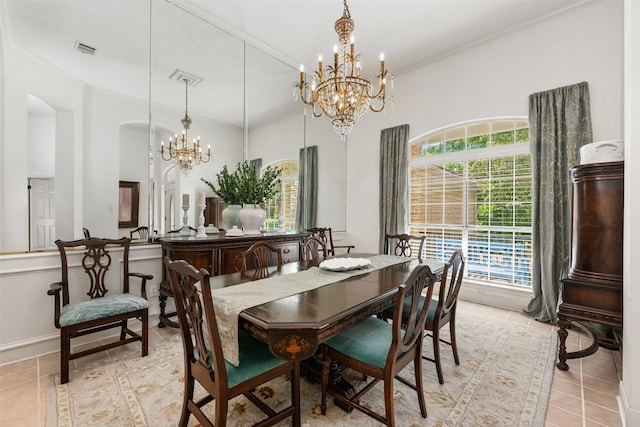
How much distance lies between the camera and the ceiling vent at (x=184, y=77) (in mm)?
3367

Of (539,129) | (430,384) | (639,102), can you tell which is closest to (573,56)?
(539,129)

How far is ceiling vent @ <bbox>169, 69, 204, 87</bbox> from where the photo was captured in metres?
3.37

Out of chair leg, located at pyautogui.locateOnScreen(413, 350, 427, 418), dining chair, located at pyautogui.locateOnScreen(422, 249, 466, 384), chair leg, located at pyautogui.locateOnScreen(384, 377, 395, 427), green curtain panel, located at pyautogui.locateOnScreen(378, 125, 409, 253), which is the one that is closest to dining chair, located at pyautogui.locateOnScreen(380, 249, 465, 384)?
dining chair, located at pyautogui.locateOnScreen(422, 249, 466, 384)

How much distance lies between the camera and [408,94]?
14.9 feet

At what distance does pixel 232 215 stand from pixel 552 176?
3.75 metres

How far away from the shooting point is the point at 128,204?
2988 mm

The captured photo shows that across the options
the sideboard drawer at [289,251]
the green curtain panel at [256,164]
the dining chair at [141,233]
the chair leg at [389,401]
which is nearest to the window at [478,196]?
the sideboard drawer at [289,251]

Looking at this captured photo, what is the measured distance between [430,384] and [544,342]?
1539 mm

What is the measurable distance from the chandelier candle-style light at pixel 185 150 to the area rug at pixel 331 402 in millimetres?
2021

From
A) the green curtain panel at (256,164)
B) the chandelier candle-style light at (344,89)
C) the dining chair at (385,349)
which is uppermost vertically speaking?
the chandelier candle-style light at (344,89)

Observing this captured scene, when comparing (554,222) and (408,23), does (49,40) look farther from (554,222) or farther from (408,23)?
(554,222)

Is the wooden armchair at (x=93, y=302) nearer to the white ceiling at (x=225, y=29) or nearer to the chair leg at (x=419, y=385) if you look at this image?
the white ceiling at (x=225, y=29)

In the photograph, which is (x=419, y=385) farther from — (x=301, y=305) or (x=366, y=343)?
(x=301, y=305)

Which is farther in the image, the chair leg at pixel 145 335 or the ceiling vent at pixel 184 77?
the ceiling vent at pixel 184 77
